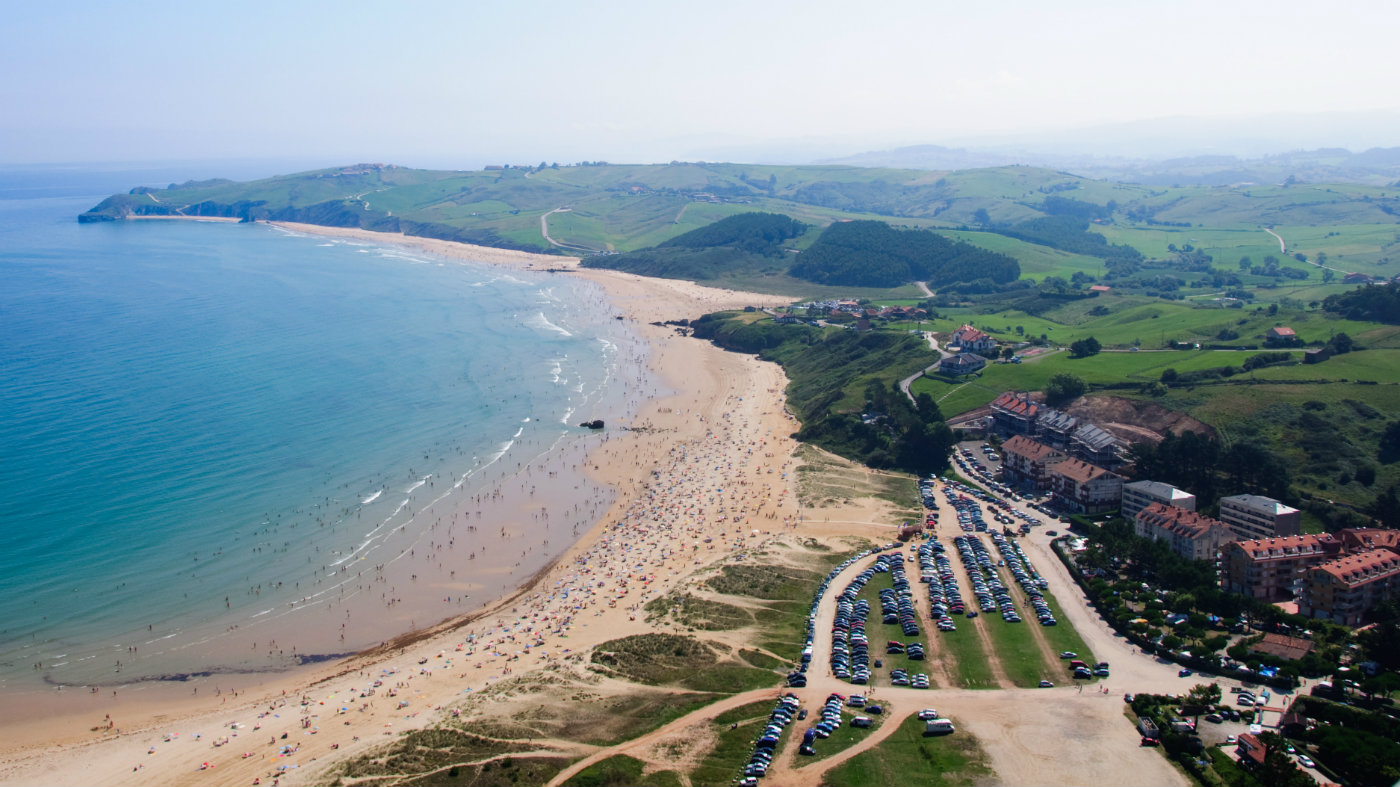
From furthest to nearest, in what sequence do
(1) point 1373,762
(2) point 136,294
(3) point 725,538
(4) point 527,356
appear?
(2) point 136,294
(4) point 527,356
(3) point 725,538
(1) point 1373,762

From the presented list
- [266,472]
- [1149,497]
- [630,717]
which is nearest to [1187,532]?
[1149,497]

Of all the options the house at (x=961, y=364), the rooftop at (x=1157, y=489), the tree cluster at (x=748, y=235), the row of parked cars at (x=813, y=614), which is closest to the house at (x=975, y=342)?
the house at (x=961, y=364)

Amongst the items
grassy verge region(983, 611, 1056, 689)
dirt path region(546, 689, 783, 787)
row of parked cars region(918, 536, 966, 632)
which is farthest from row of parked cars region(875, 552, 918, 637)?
dirt path region(546, 689, 783, 787)

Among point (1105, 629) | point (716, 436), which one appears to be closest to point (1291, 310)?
point (716, 436)

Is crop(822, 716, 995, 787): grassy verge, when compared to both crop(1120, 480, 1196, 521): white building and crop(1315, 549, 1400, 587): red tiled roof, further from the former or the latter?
crop(1120, 480, 1196, 521): white building

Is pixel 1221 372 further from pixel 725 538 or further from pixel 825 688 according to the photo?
pixel 825 688

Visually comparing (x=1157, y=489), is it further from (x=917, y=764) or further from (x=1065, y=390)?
(x=917, y=764)
